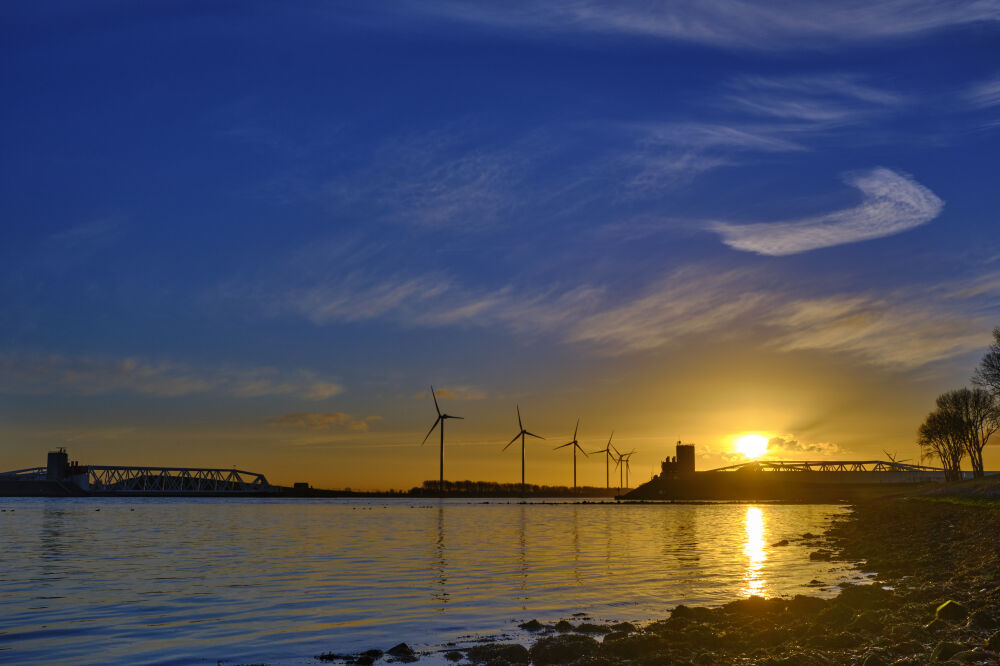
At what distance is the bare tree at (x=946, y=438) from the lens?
143625mm

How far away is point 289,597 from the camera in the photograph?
31.9m

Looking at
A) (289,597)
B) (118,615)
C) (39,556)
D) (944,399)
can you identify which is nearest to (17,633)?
(118,615)

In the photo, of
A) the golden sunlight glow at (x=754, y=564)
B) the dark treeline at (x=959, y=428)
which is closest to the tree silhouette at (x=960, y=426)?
the dark treeline at (x=959, y=428)

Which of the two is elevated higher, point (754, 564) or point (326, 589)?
point (326, 589)

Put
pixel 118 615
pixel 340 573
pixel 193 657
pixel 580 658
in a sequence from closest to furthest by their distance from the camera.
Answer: pixel 580 658 → pixel 193 657 → pixel 118 615 → pixel 340 573

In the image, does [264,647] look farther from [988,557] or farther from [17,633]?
[988,557]

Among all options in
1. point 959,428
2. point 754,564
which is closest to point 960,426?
point 959,428

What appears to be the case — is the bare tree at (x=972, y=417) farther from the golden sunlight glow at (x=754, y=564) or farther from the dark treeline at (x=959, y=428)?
the golden sunlight glow at (x=754, y=564)

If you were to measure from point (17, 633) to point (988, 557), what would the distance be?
34.8 m

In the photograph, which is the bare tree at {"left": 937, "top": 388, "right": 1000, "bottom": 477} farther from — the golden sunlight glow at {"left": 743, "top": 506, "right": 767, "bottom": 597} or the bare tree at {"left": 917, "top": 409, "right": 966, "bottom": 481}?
the golden sunlight glow at {"left": 743, "top": 506, "right": 767, "bottom": 597}

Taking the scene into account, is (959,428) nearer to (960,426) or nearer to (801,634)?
(960,426)

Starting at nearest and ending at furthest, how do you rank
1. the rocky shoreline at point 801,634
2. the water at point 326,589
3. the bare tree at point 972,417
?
the rocky shoreline at point 801,634 → the water at point 326,589 → the bare tree at point 972,417

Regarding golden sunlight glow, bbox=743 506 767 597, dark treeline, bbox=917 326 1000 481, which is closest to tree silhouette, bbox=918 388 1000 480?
dark treeline, bbox=917 326 1000 481

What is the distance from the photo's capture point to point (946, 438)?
152 m
